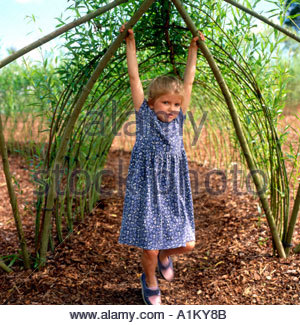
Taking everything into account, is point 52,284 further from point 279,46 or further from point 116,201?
point 279,46

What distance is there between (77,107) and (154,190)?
27.2 inches

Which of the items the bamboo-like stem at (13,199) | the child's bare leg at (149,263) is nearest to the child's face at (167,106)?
the child's bare leg at (149,263)

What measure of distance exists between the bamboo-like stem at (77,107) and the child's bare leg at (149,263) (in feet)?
2.59

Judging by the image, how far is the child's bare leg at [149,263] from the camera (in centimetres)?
198

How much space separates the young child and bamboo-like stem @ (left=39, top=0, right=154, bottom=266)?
8 centimetres

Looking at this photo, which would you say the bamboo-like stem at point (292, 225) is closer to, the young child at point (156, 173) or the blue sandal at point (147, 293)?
the young child at point (156, 173)

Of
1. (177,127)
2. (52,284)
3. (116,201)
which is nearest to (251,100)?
(177,127)

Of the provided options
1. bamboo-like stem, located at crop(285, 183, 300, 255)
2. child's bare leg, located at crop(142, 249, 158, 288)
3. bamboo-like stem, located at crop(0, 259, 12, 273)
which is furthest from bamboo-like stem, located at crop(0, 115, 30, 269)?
bamboo-like stem, located at crop(285, 183, 300, 255)

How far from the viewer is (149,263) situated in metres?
2.02

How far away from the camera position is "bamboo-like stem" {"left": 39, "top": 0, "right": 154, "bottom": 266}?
1839 mm

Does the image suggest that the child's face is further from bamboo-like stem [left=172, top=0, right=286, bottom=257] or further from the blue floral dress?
bamboo-like stem [left=172, top=0, right=286, bottom=257]

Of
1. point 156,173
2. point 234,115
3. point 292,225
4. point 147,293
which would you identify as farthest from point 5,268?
point 292,225

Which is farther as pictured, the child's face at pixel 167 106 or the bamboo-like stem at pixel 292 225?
the bamboo-like stem at pixel 292 225

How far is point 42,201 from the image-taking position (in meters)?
2.54
